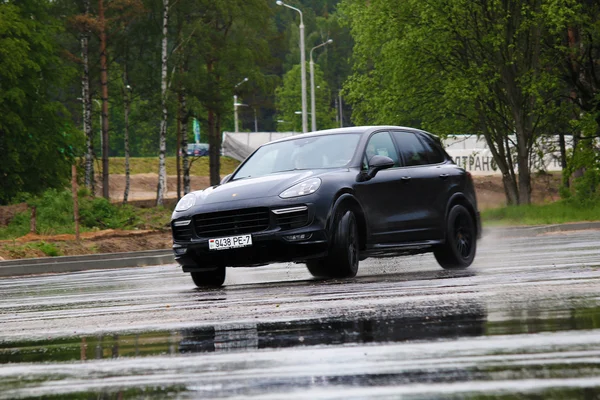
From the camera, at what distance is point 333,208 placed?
478 inches

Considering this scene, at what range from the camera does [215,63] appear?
60156 millimetres

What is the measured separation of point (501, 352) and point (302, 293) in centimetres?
504

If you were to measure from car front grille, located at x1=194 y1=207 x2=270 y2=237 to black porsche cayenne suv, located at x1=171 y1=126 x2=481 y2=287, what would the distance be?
0.4 inches

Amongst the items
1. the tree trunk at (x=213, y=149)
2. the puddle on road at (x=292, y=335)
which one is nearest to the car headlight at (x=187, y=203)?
the puddle on road at (x=292, y=335)

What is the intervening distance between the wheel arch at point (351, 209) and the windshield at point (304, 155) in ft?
1.85

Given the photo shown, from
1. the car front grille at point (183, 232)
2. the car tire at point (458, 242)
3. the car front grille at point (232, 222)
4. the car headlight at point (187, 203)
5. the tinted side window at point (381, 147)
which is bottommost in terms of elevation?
the car tire at point (458, 242)

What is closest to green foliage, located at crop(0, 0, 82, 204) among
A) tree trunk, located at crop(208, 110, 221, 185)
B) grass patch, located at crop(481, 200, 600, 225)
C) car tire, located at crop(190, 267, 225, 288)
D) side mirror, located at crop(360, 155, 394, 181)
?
tree trunk, located at crop(208, 110, 221, 185)

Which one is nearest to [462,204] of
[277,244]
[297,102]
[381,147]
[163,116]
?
[381,147]

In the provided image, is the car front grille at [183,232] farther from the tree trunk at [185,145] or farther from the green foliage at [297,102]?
the green foliage at [297,102]

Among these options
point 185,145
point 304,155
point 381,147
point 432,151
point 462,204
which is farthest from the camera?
point 185,145

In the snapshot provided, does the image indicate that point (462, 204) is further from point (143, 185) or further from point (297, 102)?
point (297, 102)

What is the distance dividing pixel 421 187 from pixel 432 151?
1000 mm

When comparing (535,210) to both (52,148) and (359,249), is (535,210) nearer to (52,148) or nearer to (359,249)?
(52,148)

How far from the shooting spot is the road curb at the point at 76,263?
22.5 meters
